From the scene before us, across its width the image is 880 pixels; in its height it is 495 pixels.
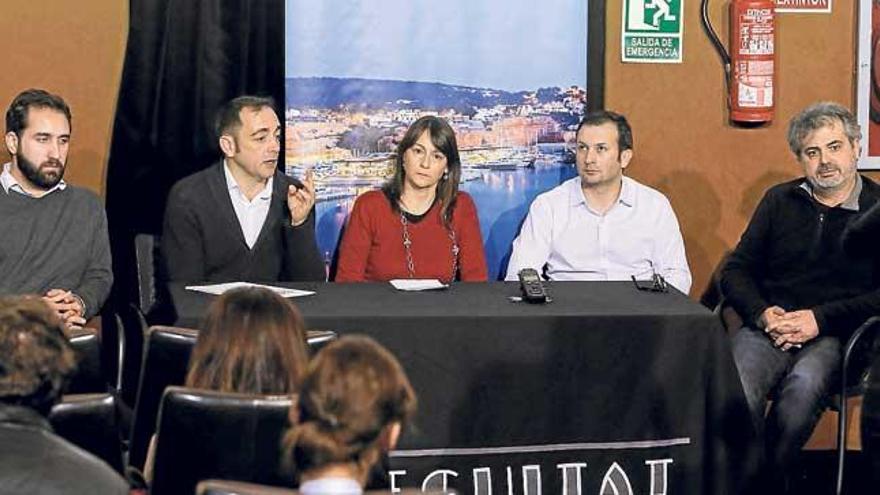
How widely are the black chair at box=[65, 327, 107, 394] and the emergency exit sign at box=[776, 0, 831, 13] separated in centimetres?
299

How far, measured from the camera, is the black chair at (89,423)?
121 inches

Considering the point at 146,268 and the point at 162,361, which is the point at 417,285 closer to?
the point at 146,268

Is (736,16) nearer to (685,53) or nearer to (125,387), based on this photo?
(685,53)

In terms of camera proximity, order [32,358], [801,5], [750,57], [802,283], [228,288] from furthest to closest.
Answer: [801,5], [750,57], [802,283], [228,288], [32,358]

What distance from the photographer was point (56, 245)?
4926 mm

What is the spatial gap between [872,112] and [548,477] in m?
2.25

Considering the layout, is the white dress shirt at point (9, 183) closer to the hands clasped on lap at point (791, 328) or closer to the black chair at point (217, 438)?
the black chair at point (217, 438)

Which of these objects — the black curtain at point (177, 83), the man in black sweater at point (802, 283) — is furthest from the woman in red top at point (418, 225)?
the man in black sweater at point (802, 283)

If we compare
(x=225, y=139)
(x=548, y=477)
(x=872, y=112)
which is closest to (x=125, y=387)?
(x=225, y=139)

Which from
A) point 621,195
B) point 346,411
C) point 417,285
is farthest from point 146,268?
point 346,411

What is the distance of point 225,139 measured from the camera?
16.9 feet

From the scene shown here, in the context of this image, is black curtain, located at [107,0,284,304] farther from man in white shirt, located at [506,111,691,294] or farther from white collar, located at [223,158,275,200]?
man in white shirt, located at [506,111,691,294]

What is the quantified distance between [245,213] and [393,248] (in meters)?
0.51

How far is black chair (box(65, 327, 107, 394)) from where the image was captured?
355cm
